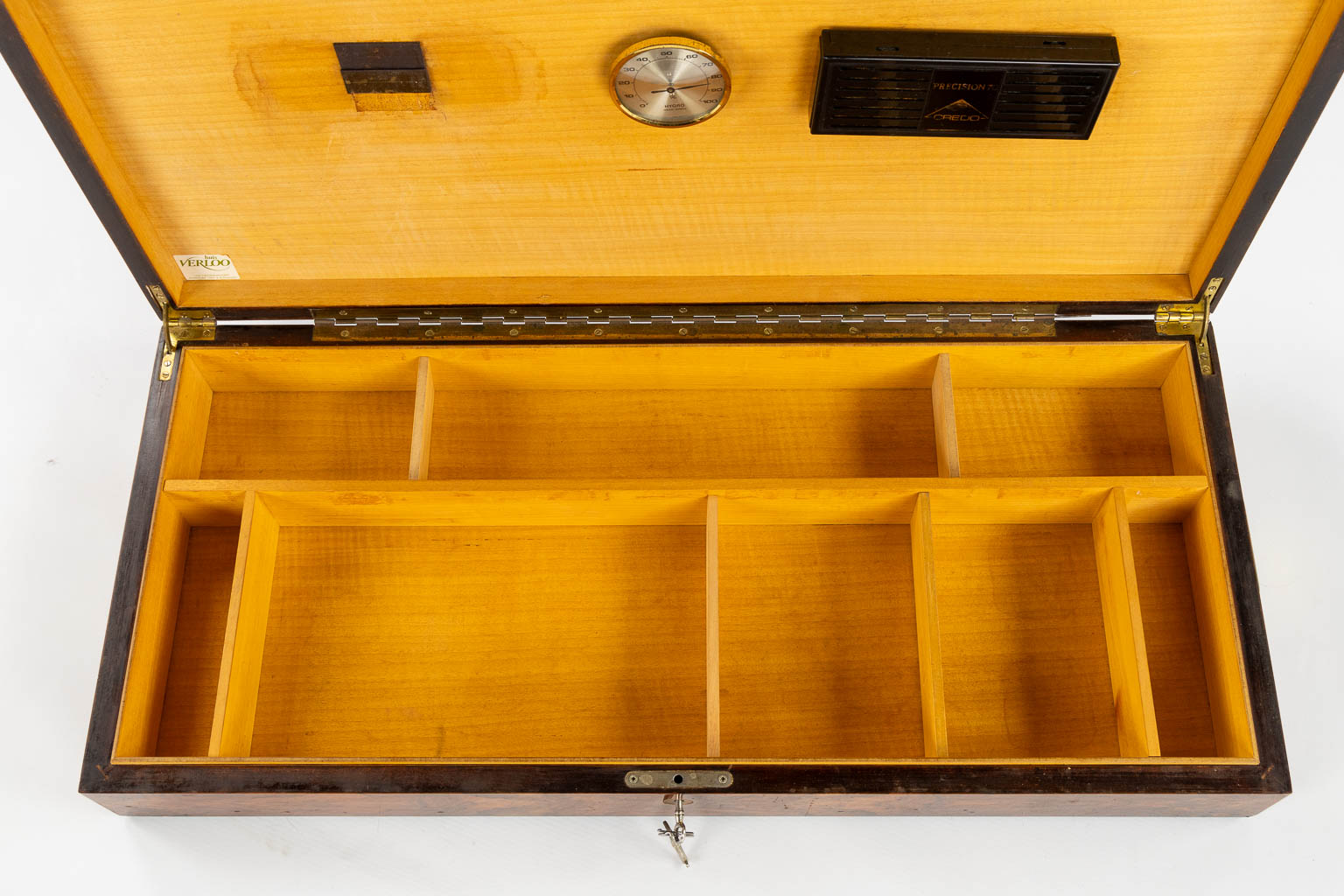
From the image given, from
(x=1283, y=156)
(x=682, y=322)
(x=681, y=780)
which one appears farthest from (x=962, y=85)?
(x=681, y=780)

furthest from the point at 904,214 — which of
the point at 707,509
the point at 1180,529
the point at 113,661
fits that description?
the point at 113,661

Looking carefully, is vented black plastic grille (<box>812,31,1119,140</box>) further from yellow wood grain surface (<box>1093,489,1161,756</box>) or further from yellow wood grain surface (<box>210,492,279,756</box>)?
yellow wood grain surface (<box>210,492,279,756</box>)

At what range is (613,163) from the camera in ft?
7.57

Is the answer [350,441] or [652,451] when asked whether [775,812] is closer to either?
[652,451]

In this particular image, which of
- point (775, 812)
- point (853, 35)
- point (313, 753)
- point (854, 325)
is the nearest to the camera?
point (853, 35)

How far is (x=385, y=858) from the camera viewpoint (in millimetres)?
2250

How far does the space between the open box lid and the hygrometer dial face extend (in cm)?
4

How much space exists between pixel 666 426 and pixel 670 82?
77cm

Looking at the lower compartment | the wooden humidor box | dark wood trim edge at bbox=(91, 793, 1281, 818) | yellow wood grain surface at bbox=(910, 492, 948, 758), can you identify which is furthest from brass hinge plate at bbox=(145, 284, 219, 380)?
yellow wood grain surface at bbox=(910, 492, 948, 758)

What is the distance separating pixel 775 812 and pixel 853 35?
4.48 feet

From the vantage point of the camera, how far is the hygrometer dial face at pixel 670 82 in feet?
6.81

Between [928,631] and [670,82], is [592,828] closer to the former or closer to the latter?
[928,631]

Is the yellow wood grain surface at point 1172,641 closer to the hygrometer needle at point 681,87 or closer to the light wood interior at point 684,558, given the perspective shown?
the light wood interior at point 684,558

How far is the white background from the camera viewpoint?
7.32 ft
